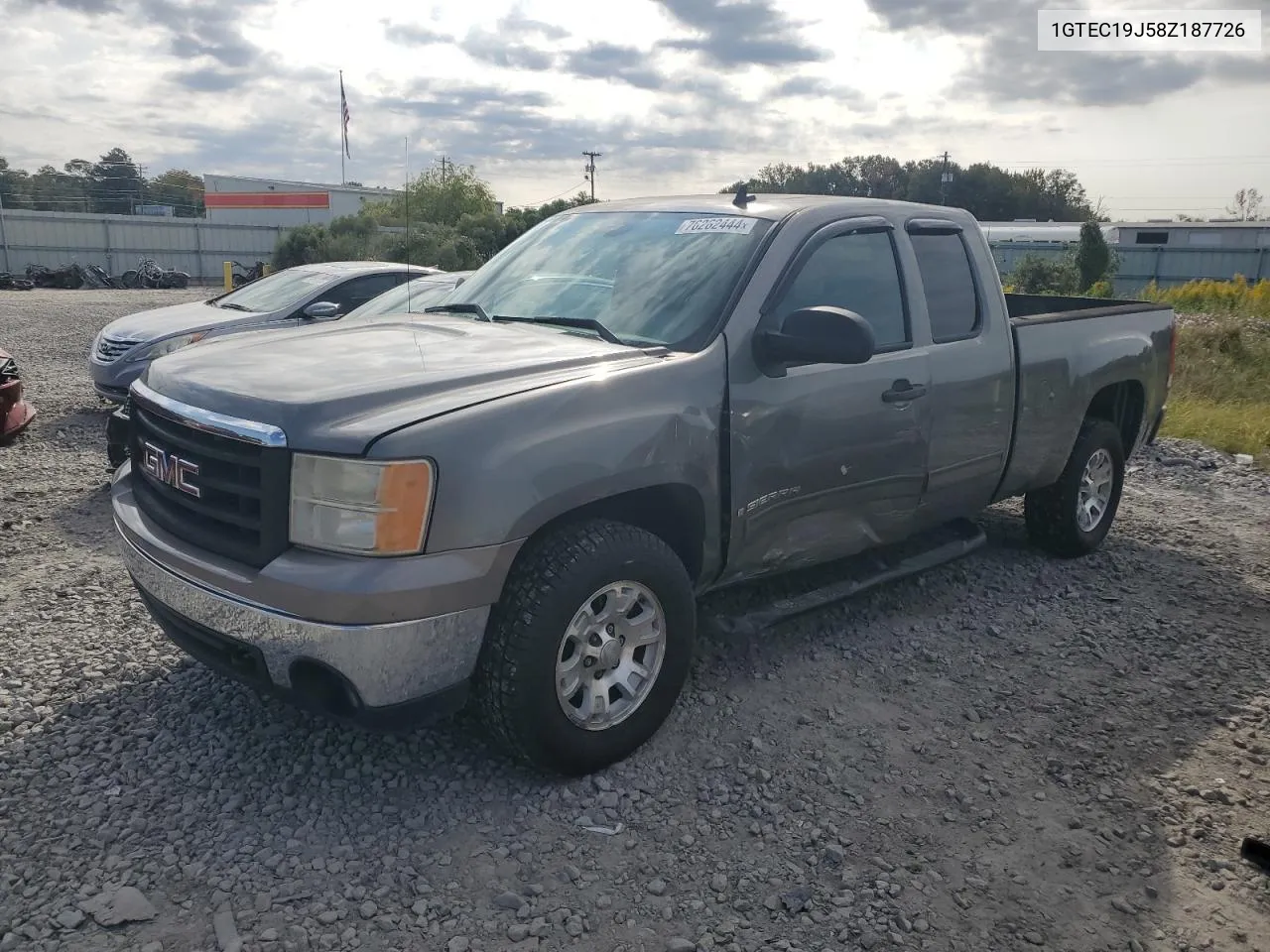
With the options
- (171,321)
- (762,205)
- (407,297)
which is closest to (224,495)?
(762,205)

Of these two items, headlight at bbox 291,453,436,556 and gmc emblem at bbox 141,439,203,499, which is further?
gmc emblem at bbox 141,439,203,499

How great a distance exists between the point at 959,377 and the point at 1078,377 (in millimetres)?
1220

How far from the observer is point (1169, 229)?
170ft

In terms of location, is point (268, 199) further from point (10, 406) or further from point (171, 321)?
point (10, 406)

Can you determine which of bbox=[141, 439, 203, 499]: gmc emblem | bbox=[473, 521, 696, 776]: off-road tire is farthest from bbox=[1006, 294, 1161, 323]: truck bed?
bbox=[141, 439, 203, 499]: gmc emblem

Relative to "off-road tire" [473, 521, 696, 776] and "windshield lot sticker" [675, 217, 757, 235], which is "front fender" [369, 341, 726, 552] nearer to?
"off-road tire" [473, 521, 696, 776]

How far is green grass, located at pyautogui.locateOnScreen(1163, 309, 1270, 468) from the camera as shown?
388 inches

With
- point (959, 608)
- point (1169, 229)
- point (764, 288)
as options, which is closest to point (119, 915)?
point (764, 288)

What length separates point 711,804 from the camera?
333 cm

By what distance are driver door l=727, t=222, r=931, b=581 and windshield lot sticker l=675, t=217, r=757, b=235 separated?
252 millimetres

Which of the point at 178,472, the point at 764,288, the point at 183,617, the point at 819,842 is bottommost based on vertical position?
the point at 819,842

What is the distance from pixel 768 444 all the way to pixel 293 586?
177 centimetres

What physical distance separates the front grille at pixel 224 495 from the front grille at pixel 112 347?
5.86m

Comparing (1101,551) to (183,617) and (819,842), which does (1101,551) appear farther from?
(183,617)
